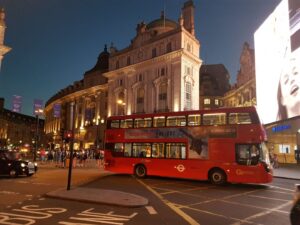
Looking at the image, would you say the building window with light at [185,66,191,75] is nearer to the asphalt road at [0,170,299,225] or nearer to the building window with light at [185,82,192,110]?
the building window with light at [185,82,192,110]

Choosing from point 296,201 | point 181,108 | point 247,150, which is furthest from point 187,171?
point 181,108

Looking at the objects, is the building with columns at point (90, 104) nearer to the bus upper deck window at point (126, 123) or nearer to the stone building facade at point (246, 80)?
the stone building facade at point (246, 80)

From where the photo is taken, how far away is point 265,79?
33938mm

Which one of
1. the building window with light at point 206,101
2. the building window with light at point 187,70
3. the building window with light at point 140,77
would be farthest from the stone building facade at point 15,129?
the building window with light at point 187,70

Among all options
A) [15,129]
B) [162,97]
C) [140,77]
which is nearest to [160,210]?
[162,97]

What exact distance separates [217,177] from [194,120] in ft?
11.5

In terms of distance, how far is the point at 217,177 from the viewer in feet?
59.9

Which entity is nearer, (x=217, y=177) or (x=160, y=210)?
(x=160, y=210)

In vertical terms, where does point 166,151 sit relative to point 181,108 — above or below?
below

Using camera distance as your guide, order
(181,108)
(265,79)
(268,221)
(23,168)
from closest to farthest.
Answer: (268,221) → (23,168) → (265,79) → (181,108)

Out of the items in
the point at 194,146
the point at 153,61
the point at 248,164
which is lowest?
the point at 248,164

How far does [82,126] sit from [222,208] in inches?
2850

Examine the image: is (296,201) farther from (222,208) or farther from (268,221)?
(222,208)

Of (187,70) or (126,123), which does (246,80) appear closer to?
(187,70)
